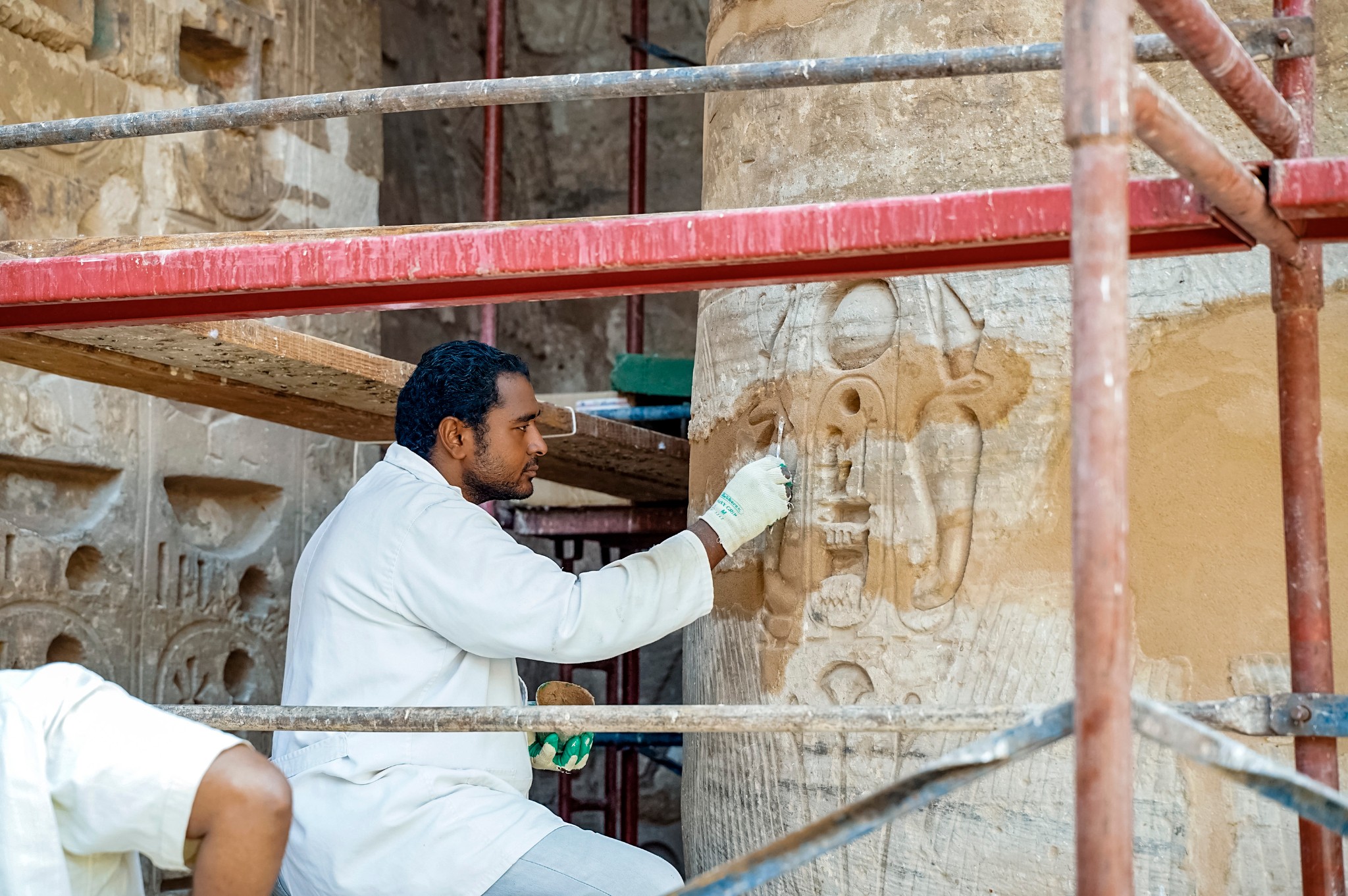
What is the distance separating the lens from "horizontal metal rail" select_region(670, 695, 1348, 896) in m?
1.40

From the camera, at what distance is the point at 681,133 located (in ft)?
25.0

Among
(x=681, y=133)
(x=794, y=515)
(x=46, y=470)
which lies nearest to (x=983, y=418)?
(x=794, y=515)

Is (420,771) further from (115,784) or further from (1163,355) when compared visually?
(1163,355)

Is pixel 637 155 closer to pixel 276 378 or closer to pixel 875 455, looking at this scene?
pixel 276 378

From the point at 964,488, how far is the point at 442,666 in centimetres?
108

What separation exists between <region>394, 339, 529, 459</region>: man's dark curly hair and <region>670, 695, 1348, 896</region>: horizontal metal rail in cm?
149

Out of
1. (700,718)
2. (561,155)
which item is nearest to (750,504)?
(700,718)

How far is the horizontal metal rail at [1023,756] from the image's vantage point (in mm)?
1397

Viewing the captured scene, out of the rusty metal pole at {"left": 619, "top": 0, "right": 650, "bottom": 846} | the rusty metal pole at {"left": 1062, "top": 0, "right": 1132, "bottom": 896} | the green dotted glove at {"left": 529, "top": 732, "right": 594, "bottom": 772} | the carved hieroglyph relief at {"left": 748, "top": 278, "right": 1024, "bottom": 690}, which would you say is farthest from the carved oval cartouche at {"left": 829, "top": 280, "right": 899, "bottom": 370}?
the rusty metal pole at {"left": 619, "top": 0, "right": 650, "bottom": 846}

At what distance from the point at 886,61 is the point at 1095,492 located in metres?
1.12

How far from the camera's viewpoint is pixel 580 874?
2375 millimetres

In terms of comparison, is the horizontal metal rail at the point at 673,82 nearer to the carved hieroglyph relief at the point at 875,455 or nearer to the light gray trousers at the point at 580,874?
the carved hieroglyph relief at the point at 875,455

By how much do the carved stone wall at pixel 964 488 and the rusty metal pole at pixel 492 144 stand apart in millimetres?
1754

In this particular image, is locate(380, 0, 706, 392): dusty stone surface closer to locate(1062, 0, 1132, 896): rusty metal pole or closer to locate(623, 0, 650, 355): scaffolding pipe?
locate(623, 0, 650, 355): scaffolding pipe
